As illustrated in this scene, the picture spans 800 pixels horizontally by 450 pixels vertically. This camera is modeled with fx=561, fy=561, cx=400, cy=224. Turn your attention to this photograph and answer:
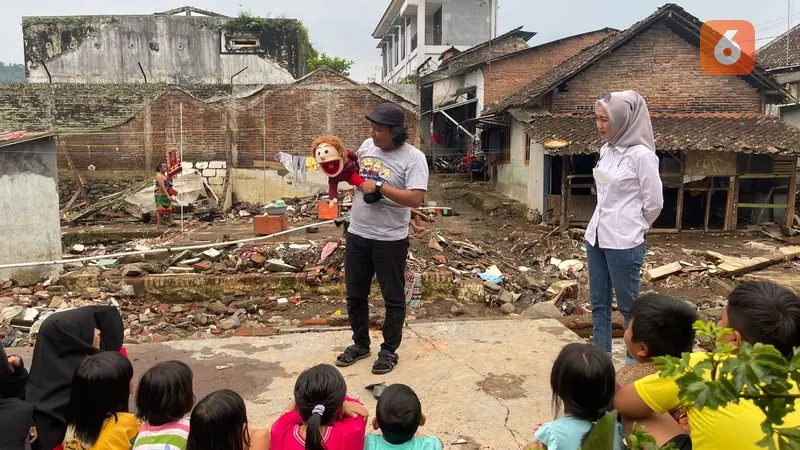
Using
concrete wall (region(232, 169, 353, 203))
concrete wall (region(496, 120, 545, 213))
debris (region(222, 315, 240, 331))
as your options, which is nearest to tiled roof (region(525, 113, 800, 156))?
concrete wall (region(496, 120, 545, 213))

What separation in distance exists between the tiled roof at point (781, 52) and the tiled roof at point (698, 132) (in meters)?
5.97

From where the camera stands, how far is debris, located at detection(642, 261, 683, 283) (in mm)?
10141

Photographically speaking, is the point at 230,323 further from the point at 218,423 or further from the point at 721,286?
the point at 721,286

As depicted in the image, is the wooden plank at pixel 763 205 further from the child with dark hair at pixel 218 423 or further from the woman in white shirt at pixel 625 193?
the child with dark hair at pixel 218 423

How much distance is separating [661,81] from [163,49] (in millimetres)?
18669

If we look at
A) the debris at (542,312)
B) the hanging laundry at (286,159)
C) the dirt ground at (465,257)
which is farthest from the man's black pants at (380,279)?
the hanging laundry at (286,159)

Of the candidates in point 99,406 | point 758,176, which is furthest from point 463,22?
point 99,406

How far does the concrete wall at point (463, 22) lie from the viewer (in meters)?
27.3

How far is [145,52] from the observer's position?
22766 mm

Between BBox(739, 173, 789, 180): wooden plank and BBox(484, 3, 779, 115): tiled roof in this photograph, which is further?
BBox(484, 3, 779, 115): tiled roof

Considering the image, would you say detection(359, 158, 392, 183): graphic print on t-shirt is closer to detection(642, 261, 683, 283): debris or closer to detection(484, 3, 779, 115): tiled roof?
A: detection(642, 261, 683, 283): debris

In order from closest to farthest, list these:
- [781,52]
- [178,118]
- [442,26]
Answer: [178,118]
[781,52]
[442,26]

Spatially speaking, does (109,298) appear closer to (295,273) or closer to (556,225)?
(295,273)

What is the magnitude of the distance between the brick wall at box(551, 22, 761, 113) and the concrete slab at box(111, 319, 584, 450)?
40.8ft
